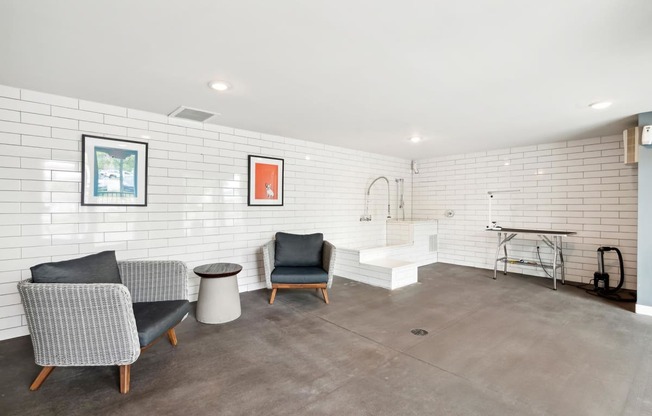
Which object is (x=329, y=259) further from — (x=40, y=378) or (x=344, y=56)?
(x=40, y=378)

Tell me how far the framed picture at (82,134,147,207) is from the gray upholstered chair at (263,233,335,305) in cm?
164

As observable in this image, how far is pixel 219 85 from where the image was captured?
280 cm

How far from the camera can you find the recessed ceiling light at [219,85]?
2744 mm

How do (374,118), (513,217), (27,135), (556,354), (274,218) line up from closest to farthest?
(556,354)
(27,135)
(374,118)
(274,218)
(513,217)

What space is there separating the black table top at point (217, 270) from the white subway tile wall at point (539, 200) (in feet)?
15.7

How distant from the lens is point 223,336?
9.78ft

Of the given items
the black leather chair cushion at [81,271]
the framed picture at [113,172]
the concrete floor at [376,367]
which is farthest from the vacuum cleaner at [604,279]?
the framed picture at [113,172]

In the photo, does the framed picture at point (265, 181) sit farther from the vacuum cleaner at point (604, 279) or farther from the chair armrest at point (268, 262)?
the vacuum cleaner at point (604, 279)

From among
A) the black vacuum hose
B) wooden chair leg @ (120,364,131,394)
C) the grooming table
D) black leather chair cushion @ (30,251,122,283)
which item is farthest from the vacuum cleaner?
black leather chair cushion @ (30,251,122,283)

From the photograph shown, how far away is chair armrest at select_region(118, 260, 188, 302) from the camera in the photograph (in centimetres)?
279

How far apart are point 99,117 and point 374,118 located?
307 cm

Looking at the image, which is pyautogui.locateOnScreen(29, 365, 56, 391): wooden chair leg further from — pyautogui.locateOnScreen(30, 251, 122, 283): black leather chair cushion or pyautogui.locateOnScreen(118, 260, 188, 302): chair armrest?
pyautogui.locateOnScreen(118, 260, 188, 302): chair armrest

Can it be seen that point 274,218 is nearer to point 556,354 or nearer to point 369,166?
point 369,166

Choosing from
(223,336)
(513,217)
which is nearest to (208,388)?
(223,336)
